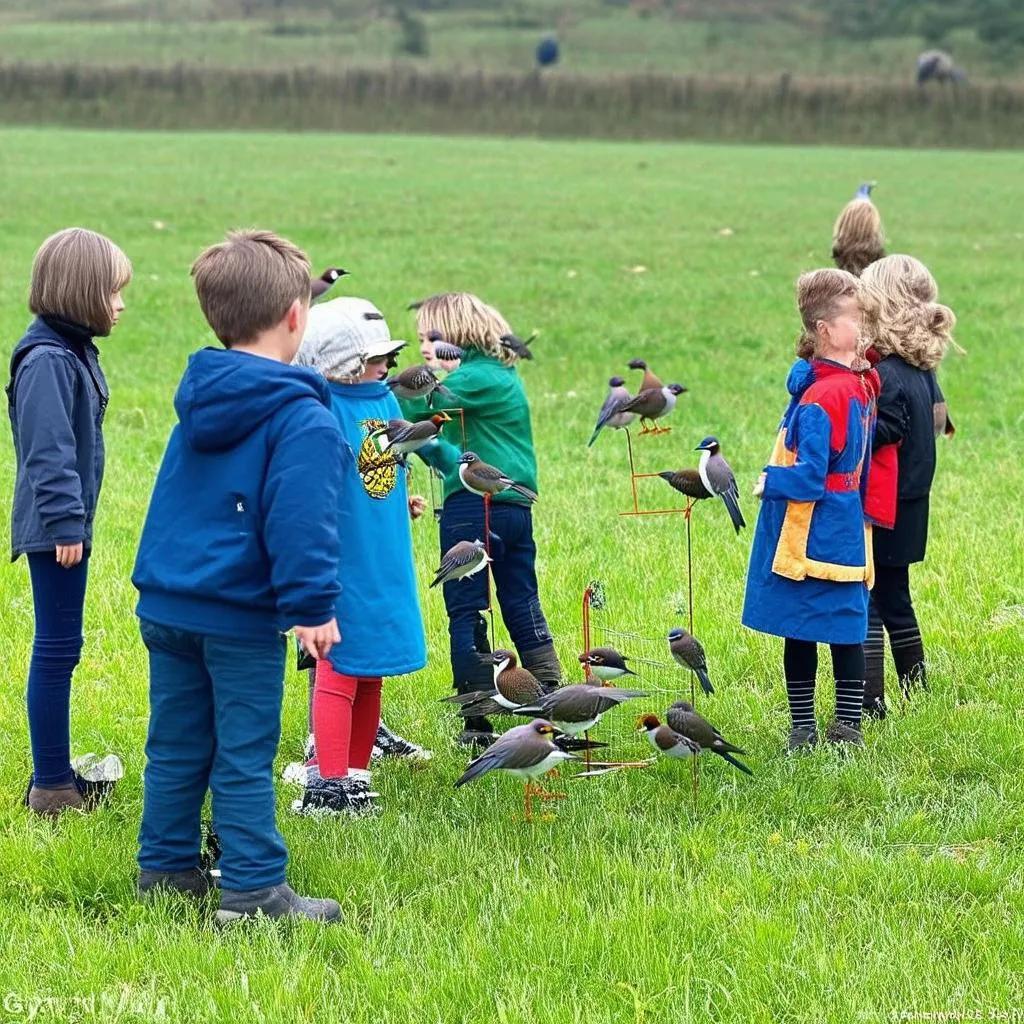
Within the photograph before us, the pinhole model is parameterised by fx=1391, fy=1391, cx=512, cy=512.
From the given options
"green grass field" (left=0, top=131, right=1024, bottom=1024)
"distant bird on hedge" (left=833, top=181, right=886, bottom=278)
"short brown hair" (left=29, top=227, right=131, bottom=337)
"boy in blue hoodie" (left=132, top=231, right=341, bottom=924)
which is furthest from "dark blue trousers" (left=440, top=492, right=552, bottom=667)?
"distant bird on hedge" (left=833, top=181, right=886, bottom=278)

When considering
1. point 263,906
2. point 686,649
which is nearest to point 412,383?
point 686,649

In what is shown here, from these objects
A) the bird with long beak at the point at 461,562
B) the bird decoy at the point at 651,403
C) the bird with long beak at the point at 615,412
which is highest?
the bird decoy at the point at 651,403

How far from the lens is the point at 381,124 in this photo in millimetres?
62844

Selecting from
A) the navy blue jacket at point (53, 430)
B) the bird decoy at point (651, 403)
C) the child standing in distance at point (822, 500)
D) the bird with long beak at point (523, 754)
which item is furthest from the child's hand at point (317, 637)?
the child standing in distance at point (822, 500)

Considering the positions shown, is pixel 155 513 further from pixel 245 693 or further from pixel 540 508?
pixel 540 508

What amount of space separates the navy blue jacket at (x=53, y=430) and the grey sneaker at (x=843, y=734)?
294 centimetres

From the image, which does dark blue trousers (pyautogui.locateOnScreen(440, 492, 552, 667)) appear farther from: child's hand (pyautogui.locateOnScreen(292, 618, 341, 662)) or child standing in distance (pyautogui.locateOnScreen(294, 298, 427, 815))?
child's hand (pyautogui.locateOnScreen(292, 618, 341, 662))

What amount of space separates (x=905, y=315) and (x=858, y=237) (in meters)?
1.36

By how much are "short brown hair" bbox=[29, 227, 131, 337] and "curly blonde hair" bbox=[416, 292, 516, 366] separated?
1463mm

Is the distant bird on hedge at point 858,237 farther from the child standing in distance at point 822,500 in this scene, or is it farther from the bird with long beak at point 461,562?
the bird with long beak at point 461,562

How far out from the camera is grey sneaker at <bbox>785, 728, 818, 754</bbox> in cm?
545

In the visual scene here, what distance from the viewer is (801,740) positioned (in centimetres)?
A: 555

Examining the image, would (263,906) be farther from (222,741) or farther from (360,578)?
(360,578)

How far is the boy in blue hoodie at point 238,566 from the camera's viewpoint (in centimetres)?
390
